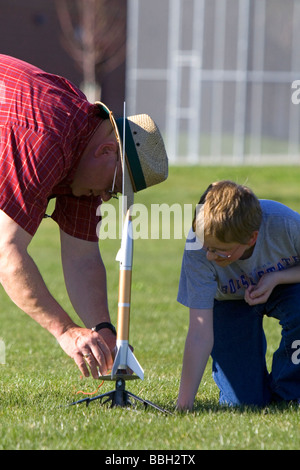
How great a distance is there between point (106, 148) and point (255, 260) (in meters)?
1.06

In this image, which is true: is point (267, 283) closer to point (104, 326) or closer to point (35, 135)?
point (104, 326)

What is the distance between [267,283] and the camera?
4.55 meters

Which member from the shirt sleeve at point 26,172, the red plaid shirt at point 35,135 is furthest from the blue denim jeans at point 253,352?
the shirt sleeve at point 26,172

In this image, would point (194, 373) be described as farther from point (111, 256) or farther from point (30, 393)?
point (111, 256)

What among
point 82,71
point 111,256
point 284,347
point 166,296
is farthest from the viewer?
point 82,71

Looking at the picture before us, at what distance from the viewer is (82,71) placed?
32906 millimetres

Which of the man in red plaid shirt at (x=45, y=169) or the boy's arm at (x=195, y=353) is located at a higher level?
the man in red plaid shirt at (x=45, y=169)

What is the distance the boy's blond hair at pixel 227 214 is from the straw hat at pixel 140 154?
32 centimetres

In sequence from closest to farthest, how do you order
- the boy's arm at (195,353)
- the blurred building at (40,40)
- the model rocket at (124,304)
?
the model rocket at (124,304)
the boy's arm at (195,353)
the blurred building at (40,40)

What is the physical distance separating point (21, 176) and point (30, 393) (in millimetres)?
1634

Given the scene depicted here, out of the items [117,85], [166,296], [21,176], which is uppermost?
[117,85]

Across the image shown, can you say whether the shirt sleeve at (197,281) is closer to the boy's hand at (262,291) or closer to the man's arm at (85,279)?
the boy's hand at (262,291)

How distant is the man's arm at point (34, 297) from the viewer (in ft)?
12.5
